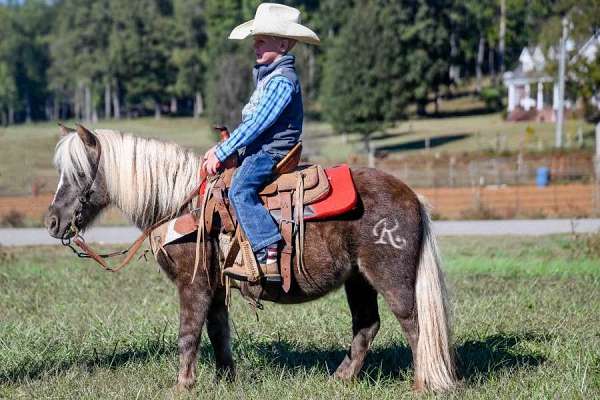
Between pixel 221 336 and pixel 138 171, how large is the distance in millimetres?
1429

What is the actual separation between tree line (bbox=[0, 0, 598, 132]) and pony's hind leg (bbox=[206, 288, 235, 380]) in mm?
43594

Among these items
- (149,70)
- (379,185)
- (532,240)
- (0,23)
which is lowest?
(532,240)

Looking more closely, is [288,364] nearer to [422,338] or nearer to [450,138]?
[422,338]

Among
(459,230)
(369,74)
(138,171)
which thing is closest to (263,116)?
(138,171)

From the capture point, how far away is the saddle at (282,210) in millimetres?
6145

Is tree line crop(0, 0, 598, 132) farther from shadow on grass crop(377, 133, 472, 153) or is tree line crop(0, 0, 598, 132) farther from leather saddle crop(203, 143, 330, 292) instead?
→ leather saddle crop(203, 143, 330, 292)

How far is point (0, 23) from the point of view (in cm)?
9144

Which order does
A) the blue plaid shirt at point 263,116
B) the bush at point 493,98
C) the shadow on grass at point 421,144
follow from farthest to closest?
1. the bush at point 493,98
2. the shadow on grass at point 421,144
3. the blue plaid shirt at point 263,116

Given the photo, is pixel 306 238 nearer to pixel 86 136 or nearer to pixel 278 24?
pixel 278 24

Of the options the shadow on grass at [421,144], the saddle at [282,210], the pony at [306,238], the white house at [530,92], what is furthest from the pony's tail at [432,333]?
the white house at [530,92]

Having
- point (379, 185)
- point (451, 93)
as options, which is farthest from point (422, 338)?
point (451, 93)

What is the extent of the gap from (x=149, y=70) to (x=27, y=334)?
76.8 m

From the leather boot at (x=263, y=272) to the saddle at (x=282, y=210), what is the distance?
37 mm

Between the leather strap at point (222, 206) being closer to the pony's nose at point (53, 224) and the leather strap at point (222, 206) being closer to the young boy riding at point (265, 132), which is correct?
the young boy riding at point (265, 132)
